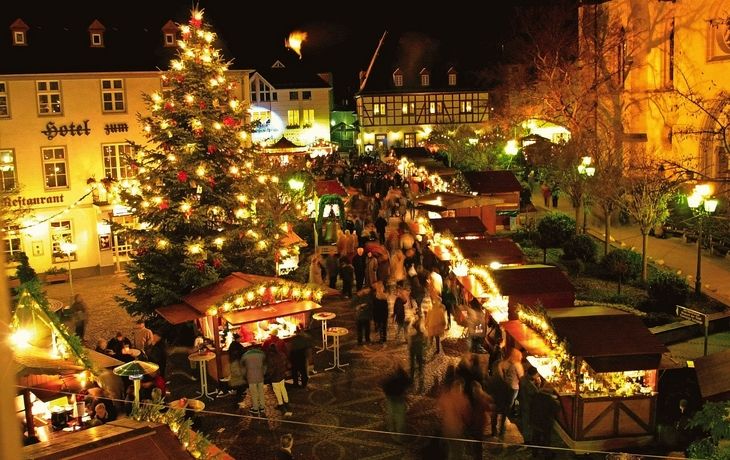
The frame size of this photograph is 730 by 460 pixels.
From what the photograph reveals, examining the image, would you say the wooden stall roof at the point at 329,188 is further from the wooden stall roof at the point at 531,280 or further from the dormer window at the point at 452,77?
the dormer window at the point at 452,77

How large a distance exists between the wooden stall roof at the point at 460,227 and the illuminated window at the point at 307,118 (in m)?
41.4

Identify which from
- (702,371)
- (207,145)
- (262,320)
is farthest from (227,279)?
(702,371)

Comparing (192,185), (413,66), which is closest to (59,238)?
(192,185)

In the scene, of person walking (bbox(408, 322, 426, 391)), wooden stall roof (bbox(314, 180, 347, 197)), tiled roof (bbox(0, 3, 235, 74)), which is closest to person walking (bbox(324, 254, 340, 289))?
person walking (bbox(408, 322, 426, 391))

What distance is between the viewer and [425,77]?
58.6 metres

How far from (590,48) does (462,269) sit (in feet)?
72.8

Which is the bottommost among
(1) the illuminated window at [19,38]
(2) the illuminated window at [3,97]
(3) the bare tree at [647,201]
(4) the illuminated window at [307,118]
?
(3) the bare tree at [647,201]

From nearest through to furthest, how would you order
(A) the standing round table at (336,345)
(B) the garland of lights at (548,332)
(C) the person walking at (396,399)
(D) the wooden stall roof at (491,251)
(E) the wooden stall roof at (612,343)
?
(E) the wooden stall roof at (612,343) → (B) the garland of lights at (548,332) → (C) the person walking at (396,399) → (A) the standing round table at (336,345) → (D) the wooden stall roof at (491,251)

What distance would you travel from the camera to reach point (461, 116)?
59750mm

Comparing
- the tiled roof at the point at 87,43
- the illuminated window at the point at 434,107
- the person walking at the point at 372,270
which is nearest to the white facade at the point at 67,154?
the tiled roof at the point at 87,43

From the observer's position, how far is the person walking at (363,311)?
51.6 feet

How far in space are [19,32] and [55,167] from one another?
4.94 meters

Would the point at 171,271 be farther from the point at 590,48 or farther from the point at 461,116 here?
the point at 461,116

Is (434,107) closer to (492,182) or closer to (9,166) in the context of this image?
(492,182)
